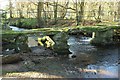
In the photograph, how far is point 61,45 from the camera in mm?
15414

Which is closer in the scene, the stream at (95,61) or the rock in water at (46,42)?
the stream at (95,61)

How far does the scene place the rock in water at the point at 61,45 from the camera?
15.3 metres

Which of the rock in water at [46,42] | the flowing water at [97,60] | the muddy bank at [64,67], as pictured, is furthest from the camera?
the rock in water at [46,42]

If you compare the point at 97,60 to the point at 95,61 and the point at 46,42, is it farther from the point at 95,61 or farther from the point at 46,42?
the point at 46,42

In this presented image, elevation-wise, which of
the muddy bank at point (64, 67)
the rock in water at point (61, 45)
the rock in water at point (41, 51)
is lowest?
the muddy bank at point (64, 67)

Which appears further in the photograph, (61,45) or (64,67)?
(61,45)

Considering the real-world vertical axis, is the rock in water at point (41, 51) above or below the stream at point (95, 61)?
above

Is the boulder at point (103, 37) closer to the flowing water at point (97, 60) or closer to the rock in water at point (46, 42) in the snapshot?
the flowing water at point (97, 60)

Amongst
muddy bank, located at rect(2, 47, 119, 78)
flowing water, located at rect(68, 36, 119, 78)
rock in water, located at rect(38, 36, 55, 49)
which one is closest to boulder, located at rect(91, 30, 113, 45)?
flowing water, located at rect(68, 36, 119, 78)

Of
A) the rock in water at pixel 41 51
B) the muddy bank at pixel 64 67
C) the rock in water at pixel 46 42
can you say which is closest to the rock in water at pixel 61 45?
the rock in water at pixel 41 51

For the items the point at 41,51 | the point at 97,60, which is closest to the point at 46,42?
the point at 41,51

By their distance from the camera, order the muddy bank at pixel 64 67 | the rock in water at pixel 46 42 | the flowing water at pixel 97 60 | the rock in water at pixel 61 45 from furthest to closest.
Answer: the rock in water at pixel 46 42, the rock in water at pixel 61 45, the flowing water at pixel 97 60, the muddy bank at pixel 64 67

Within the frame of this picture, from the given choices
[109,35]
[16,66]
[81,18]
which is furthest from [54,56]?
[81,18]

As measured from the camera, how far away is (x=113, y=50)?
16.8m
